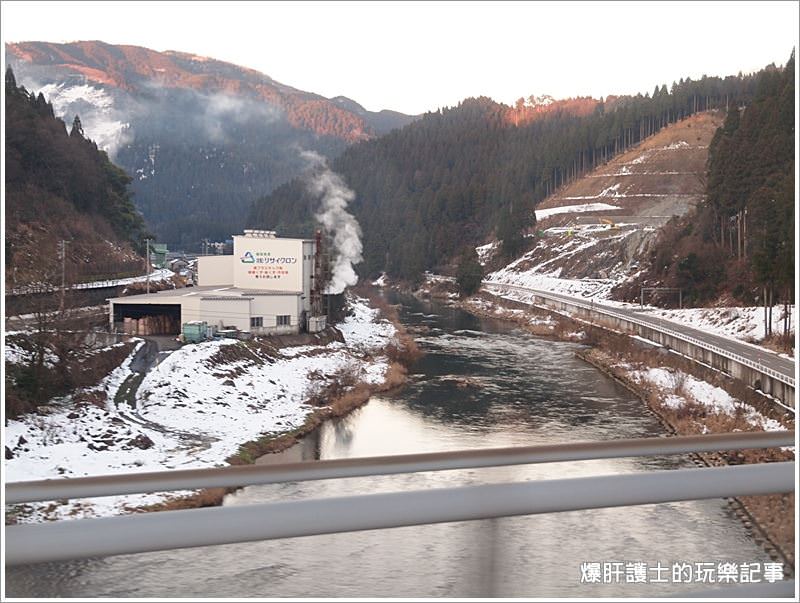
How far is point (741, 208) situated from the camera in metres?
19.3

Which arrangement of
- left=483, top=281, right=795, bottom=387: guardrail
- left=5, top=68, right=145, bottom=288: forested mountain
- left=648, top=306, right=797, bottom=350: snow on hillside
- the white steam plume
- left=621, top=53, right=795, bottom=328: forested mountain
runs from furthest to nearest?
the white steam plume < left=5, top=68, right=145, bottom=288: forested mountain < left=621, top=53, right=795, bottom=328: forested mountain < left=648, top=306, right=797, bottom=350: snow on hillside < left=483, top=281, right=795, bottom=387: guardrail

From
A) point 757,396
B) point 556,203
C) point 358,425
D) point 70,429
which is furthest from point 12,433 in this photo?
point 556,203

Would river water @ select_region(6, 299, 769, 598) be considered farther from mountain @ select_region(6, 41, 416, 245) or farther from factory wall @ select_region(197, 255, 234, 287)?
mountain @ select_region(6, 41, 416, 245)

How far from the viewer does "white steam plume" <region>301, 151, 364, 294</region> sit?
68.9 ft

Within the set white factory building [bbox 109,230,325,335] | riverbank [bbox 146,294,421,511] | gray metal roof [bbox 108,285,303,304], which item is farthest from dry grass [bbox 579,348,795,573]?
gray metal roof [bbox 108,285,303,304]

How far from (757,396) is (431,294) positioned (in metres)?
22.2

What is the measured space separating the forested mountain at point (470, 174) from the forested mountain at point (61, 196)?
11.3 meters

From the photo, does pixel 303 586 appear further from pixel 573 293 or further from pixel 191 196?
pixel 191 196

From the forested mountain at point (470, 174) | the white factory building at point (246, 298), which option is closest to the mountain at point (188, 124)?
the forested mountain at point (470, 174)

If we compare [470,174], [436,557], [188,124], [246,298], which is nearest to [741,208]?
[246,298]

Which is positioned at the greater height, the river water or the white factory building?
the river water

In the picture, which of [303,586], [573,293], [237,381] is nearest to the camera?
[303,586]

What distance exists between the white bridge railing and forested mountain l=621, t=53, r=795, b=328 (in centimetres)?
Answer: 1384

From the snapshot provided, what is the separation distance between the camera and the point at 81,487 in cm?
93
